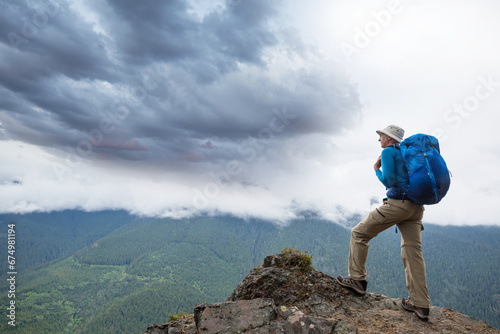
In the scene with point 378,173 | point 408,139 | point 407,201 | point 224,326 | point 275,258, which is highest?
point 408,139

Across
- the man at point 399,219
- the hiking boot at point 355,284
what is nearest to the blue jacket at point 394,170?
the man at point 399,219

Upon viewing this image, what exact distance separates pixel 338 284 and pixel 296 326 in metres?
2.64

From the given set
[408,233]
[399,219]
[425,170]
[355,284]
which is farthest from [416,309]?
[425,170]

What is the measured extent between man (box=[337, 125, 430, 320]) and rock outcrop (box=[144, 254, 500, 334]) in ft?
2.21

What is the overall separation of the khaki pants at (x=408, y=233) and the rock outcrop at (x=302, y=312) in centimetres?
74

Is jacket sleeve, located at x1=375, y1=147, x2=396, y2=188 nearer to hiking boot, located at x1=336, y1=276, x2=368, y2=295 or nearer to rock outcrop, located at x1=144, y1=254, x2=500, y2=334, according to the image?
hiking boot, located at x1=336, y1=276, x2=368, y2=295

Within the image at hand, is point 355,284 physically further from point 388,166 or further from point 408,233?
point 388,166

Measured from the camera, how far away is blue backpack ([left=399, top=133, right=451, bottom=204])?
615 cm

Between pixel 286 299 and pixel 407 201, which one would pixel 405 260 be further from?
pixel 286 299

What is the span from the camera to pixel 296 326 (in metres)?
5.83

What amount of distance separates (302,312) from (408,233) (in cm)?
353

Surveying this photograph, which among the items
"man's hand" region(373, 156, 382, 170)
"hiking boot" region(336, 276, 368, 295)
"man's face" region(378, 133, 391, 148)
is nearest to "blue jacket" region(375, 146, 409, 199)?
"man's face" region(378, 133, 391, 148)

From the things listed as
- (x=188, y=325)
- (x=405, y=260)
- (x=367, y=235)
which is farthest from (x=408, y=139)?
(x=188, y=325)

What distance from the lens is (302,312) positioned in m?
6.56
